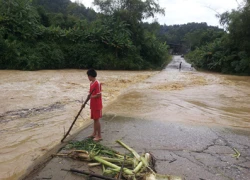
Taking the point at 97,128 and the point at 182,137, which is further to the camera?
the point at 182,137

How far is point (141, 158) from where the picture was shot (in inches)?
132

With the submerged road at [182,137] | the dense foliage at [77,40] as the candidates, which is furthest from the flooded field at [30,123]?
the dense foliage at [77,40]

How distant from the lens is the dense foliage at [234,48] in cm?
2231

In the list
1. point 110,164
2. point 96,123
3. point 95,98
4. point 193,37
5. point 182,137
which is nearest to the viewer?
point 110,164

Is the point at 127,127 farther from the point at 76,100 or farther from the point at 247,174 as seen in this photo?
the point at 76,100

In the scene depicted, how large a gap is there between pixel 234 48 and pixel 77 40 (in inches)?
682

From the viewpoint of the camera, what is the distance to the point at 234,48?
2534cm

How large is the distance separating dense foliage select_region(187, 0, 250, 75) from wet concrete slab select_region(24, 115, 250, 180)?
19.8 meters

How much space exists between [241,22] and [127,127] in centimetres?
2154

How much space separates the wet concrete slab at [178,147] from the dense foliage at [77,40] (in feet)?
53.6

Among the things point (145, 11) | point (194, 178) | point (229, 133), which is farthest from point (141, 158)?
point (145, 11)

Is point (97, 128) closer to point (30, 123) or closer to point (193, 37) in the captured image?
point (30, 123)

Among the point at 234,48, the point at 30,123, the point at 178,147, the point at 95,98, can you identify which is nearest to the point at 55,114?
the point at 30,123

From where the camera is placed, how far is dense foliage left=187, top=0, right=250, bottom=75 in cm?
2231
